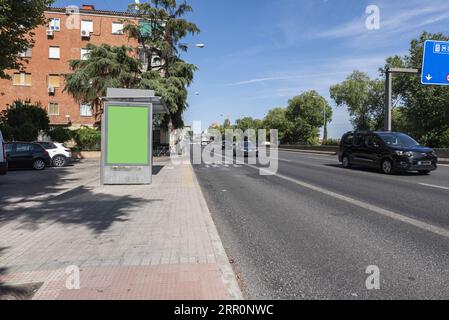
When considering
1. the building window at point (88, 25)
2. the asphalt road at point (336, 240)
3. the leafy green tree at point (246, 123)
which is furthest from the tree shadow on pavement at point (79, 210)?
the leafy green tree at point (246, 123)

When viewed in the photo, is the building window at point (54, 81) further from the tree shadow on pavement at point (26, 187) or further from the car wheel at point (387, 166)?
the car wheel at point (387, 166)

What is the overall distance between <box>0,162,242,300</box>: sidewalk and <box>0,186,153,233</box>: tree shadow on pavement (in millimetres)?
18

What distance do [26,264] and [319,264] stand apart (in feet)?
11.6

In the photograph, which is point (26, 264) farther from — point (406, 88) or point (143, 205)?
point (406, 88)

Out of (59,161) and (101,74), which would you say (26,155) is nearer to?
(59,161)

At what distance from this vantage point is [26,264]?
5.13m

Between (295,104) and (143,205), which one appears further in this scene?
(295,104)

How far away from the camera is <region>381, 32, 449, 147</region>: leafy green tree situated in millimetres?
39094

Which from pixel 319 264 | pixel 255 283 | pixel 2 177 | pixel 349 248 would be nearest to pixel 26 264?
pixel 255 283

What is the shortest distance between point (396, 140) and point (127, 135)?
1117 centimetres

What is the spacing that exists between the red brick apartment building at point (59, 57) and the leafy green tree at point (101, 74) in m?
16.5

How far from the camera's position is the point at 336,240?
6.41 meters

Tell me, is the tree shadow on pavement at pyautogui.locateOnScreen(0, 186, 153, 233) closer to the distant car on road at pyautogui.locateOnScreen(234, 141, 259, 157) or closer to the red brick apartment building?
the distant car on road at pyautogui.locateOnScreen(234, 141, 259, 157)

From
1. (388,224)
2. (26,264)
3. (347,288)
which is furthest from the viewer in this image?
(388,224)
